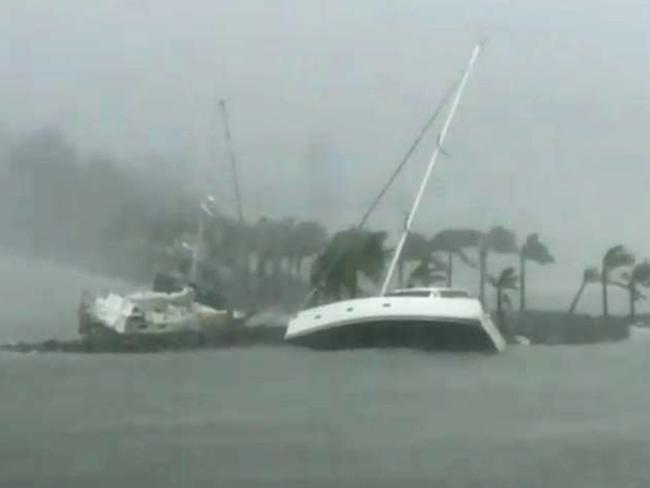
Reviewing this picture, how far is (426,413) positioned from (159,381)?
77.1 inches

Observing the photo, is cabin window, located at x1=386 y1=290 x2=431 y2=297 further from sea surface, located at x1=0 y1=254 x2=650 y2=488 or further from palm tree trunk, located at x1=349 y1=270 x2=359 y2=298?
sea surface, located at x1=0 y1=254 x2=650 y2=488

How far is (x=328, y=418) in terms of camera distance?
1261 centimetres

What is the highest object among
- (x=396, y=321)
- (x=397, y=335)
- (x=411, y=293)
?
(x=411, y=293)

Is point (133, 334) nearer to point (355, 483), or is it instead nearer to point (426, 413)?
point (426, 413)

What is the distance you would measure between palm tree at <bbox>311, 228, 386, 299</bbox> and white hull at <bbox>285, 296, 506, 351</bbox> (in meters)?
0.15

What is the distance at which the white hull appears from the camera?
13008 mm

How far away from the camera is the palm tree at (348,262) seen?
1273cm

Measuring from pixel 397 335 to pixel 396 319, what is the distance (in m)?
0.31

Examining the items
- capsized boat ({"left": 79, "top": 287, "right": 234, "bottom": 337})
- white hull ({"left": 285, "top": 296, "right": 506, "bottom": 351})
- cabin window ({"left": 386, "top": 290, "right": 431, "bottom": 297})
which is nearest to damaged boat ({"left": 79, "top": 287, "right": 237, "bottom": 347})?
capsized boat ({"left": 79, "top": 287, "right": 234, "bottom": 337})

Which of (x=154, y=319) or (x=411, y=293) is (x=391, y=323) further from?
(x=154, y=319)

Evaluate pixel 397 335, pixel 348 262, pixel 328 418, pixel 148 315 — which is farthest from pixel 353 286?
pixel 148 315

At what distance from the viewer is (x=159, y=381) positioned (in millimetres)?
12773

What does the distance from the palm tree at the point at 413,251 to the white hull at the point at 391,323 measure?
26 centimetres

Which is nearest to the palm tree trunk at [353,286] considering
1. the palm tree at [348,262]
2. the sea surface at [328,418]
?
the palm tree at [348,262]
